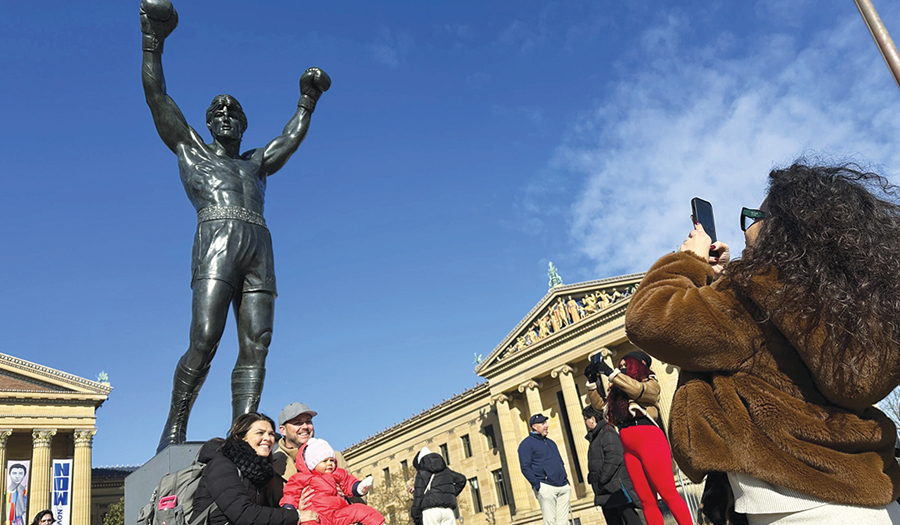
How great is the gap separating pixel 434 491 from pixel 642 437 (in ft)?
11.1

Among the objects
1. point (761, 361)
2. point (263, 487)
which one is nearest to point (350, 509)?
point (263, 487)

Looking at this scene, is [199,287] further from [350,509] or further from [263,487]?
[350,509]

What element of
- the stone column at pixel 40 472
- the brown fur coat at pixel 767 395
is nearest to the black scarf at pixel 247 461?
the brown fur coat at pixel 767 395

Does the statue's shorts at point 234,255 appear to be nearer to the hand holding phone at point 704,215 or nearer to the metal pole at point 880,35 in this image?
the hand holding phone at point 704,215

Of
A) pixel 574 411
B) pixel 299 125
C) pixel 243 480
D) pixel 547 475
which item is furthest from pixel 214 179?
pixel 574 411

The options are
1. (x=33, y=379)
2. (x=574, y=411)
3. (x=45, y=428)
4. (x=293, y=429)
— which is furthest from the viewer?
(x=574, y=411)

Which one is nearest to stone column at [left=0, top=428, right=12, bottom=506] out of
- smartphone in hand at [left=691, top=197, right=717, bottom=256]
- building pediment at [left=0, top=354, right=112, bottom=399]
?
building pediment at [left=0, top=354, right=112, bottom=399]

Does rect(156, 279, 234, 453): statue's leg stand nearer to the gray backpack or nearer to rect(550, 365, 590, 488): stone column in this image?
the gray backpack

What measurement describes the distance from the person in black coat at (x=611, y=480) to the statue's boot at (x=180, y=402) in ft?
11.6

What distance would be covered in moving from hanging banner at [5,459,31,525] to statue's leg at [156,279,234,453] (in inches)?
1386

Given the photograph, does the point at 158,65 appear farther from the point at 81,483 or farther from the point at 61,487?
the point at 81,483

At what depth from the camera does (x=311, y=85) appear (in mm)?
5305

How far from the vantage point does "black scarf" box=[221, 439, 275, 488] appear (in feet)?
10.2

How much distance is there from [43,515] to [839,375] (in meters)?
8.11
